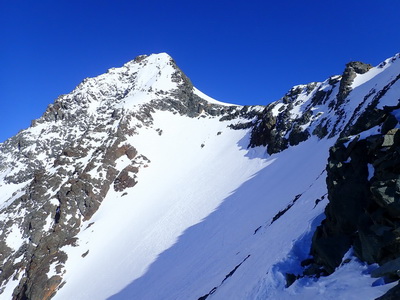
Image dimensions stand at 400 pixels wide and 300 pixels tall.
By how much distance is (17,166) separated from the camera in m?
118

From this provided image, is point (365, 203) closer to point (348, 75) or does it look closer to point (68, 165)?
point (348, 75)

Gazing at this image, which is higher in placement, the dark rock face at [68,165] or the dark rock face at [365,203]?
the dark rock face at [68,165]

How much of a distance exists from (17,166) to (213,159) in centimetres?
8567

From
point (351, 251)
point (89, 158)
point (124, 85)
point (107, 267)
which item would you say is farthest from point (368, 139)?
point (124, 85)

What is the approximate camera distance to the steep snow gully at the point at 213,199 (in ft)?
45.5

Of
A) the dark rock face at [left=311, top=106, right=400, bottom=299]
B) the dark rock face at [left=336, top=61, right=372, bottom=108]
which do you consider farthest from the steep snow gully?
the dark rock face at [left=336, top=61, right=372, bottom=108]

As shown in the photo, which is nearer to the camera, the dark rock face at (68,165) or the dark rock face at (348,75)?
the dark rock face at (348,75)

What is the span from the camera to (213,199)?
202 ft

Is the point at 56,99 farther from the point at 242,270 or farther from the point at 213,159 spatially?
the point at 242,270

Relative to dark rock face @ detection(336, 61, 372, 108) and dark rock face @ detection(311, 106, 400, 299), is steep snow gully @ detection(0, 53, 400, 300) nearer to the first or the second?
dark rock face @ detection(311, 106, 400, 299)

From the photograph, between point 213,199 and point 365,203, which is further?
point 213,199

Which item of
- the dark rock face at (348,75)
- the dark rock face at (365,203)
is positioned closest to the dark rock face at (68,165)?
the dark rock face at (348,75)

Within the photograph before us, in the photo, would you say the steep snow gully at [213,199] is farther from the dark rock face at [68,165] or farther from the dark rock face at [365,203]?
the dark rock face at [68,165]

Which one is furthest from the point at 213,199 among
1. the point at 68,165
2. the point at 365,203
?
the point at 68,165
